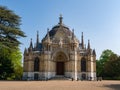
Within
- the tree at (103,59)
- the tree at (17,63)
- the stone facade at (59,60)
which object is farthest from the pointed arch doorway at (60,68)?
the tree at (103,59)

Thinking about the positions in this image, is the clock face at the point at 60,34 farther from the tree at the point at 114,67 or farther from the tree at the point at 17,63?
the tree at the point at 114,67

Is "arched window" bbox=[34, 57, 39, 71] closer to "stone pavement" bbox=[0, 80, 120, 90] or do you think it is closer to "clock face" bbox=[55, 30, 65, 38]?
"clock face" bbox=[55, 30, 65, 38]

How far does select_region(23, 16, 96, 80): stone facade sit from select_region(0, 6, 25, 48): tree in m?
19.2

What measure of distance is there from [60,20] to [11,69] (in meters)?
16.1

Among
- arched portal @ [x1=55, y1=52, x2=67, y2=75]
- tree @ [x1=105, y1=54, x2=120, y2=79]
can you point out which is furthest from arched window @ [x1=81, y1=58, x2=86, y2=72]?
tree @ [x1=105, y1=54, x2=120, y2=79]

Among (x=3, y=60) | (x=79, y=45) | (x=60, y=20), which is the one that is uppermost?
(x=60, y=20)

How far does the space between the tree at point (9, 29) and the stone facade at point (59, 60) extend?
19227 mm

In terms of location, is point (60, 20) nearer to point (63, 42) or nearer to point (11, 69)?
point (63, 42)

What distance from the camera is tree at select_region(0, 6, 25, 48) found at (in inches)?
1037

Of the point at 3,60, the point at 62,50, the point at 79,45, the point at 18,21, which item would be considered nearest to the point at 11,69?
the point at 3,60

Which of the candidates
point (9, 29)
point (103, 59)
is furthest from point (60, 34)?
point (9, 29)

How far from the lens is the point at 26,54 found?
158 ft

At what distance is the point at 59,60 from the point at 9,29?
2253 cm

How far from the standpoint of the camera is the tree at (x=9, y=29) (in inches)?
1037
